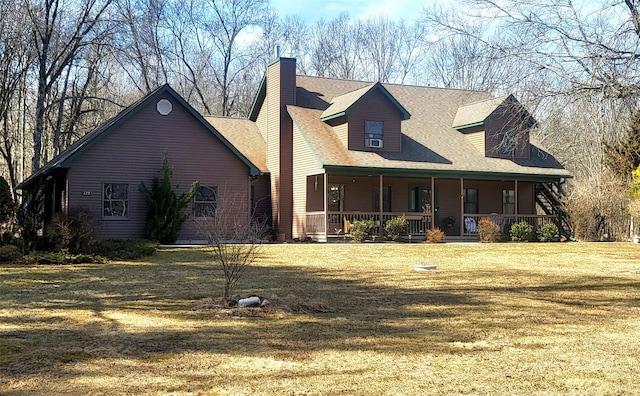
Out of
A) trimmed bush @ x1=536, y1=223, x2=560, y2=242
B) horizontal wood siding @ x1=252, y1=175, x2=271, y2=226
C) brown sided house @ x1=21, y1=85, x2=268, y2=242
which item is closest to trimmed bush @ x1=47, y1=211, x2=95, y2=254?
brown sided house @ x1=21, y1=85, x2=268, y2=242

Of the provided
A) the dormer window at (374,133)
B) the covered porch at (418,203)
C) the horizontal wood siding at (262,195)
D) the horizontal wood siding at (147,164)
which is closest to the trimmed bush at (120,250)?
the horizontal wood siding at (147,164)

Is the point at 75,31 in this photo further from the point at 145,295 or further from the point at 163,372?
the point at 163,372

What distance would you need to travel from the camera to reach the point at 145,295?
11578 millimetres

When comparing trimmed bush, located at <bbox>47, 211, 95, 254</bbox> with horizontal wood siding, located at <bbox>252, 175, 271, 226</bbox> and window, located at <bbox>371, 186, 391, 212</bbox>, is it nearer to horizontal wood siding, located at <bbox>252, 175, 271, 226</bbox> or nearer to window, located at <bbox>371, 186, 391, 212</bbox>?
horizontal wood siding, located at <bbox>252, 175, 271, 226</bbox>

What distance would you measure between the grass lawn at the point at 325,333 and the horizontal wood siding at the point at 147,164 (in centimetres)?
844

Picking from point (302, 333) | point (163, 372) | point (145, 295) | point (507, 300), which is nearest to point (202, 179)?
point (145, 295)

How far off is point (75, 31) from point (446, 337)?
97.2 feet

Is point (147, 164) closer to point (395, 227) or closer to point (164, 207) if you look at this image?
point (164, 207)

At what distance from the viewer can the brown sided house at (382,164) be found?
1069 inches

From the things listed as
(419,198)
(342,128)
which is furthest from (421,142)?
(342,128)

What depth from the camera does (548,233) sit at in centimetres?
2866

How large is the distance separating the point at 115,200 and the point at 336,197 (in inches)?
360

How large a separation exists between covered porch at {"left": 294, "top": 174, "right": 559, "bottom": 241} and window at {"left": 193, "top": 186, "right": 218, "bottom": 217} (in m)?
3.75

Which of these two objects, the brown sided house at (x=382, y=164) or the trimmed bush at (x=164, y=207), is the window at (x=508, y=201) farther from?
the trimmed bush at (x=164, y=207)
